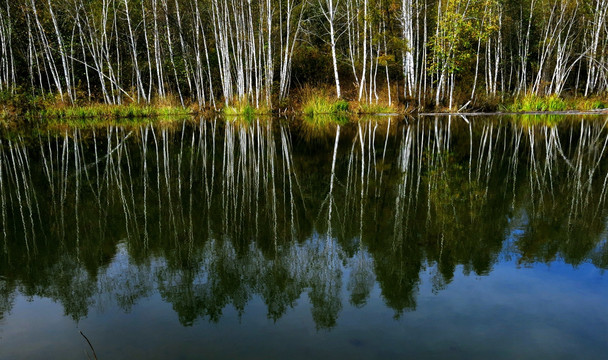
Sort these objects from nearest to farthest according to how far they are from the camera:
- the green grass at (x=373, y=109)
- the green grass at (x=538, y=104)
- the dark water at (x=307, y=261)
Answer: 1. the dark water at (x=307, y=261)
2. the green grass at (x=373, y=109)
3. the green grass at (x=538, y=104)

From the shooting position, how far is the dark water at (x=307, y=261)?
9.87 feet

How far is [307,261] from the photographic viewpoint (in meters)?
4.37

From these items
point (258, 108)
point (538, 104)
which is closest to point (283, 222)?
point (258, 108)

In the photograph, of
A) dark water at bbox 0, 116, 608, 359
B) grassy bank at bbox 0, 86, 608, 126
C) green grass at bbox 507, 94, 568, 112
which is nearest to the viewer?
dark water at bbox 0, 116, 608, 359

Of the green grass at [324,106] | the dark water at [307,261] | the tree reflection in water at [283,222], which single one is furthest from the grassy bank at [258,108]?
the dark water at [307,261]

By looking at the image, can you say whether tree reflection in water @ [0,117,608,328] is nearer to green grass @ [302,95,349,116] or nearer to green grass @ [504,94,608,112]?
green grass @ [302,95,349,116]

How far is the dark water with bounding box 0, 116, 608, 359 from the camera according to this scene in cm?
301

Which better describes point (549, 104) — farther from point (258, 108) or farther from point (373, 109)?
point (258, 108)

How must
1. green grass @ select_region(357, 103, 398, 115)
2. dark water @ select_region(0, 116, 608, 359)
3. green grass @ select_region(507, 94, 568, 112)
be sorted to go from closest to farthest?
dark water @ select_region(0, 116, 608, 359), green grass @ select_region(357, 103, 398, 115), green grass @ select_region(507, 94, 568, 112)

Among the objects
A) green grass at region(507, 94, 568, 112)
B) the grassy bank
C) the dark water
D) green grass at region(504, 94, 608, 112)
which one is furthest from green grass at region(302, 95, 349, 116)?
the dark water

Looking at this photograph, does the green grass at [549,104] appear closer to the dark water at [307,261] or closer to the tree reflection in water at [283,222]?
the tree reflection in water at [283,222]

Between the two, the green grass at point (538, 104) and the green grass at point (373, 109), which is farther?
the green grass at point (538, 104)

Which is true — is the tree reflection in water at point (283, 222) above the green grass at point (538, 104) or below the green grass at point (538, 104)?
above

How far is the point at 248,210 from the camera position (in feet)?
20.0
